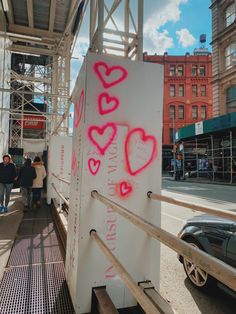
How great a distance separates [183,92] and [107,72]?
48.7 metres

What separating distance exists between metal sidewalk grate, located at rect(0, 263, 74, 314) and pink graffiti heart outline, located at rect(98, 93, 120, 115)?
215 centimetres

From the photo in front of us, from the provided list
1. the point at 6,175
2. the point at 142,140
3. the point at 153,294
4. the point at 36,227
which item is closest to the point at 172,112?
the point at 6,175

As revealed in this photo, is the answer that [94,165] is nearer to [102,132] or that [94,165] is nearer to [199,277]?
[102,132]

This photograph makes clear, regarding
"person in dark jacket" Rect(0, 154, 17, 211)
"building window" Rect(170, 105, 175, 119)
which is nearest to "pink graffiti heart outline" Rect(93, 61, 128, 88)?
"person in dark jacket" Rect(0, 154, 17, 211)

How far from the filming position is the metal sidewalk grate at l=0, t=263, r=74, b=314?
119 inches

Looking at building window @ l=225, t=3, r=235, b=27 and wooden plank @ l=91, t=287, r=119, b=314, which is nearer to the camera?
wooden plank @ l=91, t=287, r=119, b=314

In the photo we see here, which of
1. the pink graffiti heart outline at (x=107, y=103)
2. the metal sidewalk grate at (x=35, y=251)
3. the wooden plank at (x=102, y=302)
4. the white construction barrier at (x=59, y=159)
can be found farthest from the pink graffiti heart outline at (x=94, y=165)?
the white construction barrier at (x=59, y=159)

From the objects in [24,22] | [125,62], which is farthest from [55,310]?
[24,22]

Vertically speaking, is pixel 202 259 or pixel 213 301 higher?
pixel 202 259

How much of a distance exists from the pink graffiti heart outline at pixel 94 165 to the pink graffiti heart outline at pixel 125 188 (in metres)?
0.31

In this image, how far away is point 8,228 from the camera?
643 cm

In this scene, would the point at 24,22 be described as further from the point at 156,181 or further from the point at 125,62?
the point at 156,181

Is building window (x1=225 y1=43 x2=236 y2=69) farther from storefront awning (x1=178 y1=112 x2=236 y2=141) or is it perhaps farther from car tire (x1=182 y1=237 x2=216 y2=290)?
car tire (x1=182 y1=237 x2=216 y2=290)

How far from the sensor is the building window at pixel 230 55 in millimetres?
26000
